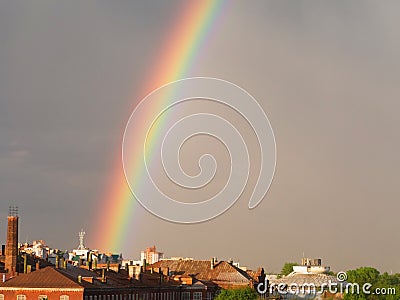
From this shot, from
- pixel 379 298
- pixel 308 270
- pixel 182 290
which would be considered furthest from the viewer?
pixel 308 270

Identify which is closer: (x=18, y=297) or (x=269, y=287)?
(x=18, y=297)

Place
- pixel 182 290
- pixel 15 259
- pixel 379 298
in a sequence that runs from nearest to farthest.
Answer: pixel 15 259 < pixel 379 298 < pixel 182 290

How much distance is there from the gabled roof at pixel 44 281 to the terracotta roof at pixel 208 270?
154 ft

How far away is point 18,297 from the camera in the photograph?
8456 centimetres

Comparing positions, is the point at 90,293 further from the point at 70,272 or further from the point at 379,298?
the point at 379,298

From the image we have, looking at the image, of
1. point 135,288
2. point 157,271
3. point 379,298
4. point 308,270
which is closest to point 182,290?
point 157,271

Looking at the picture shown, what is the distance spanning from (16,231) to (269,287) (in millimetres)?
55844

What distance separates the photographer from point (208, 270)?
134 metres

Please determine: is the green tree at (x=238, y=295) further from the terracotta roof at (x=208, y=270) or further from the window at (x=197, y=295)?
the terracotta roof at (x=208, y=270)

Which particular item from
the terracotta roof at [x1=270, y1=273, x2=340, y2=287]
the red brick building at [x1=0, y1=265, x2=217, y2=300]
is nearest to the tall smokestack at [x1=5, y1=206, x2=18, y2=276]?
the red brick building at [x1=0, y1=265, x2=217, y2=300]

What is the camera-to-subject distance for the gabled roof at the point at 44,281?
83.9 metres
